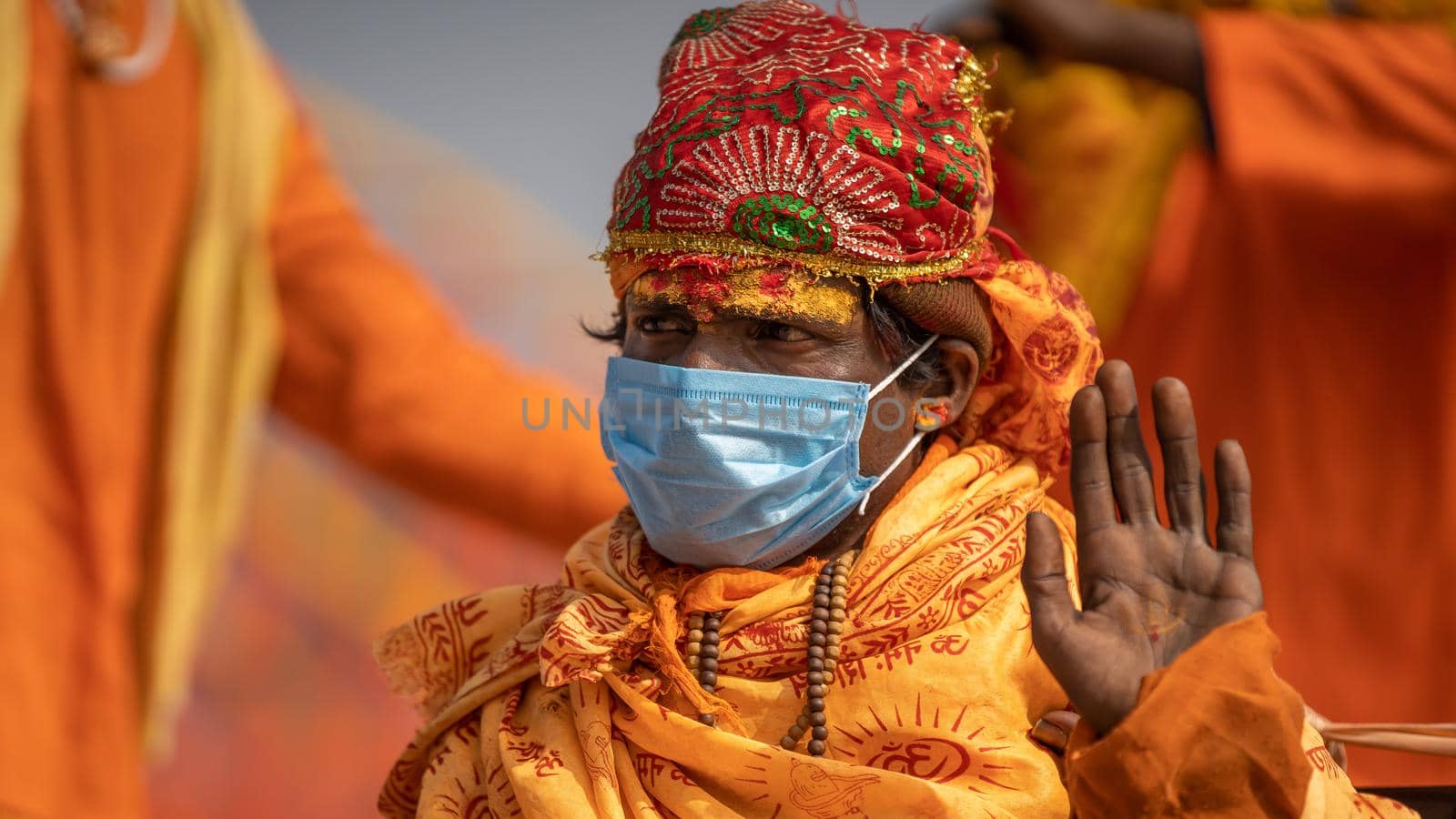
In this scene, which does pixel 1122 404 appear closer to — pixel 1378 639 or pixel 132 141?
pixel 1378 639

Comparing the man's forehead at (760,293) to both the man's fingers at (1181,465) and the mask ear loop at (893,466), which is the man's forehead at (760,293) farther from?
the man's fingers at (1181,465)

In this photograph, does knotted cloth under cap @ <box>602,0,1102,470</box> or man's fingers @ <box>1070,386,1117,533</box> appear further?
knotted cloth under cap @ <box>602,0,1102,470</box>

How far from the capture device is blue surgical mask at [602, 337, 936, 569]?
2.08 meters

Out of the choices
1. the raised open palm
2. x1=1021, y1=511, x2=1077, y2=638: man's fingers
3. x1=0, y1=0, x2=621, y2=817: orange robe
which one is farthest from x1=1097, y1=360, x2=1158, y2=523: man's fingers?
x1=0, y1=0, x2=621, y2=817: orange robe

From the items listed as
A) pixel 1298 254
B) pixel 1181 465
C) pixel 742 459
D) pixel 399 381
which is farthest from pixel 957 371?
pixel 399 381

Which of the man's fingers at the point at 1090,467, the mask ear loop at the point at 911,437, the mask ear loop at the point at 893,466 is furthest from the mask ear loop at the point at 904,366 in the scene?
the man's fingers at the point at 1090,467

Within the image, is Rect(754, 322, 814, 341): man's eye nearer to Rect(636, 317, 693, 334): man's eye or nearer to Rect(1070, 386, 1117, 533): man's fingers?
Rect(636, 317, 693, 334): man's eye

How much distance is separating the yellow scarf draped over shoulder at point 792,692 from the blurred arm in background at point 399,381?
247cm

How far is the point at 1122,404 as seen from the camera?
5.95 feet

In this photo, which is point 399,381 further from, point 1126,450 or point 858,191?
point 1126,450

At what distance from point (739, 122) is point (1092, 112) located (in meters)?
2.30

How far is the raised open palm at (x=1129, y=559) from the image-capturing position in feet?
5.64

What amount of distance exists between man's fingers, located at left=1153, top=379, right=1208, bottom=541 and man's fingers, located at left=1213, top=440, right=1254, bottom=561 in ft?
0.08

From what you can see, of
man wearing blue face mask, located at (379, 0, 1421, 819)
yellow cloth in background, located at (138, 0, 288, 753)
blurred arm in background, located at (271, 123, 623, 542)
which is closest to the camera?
man wearing blue face mask, located at (379, 0, 1421, 819)
